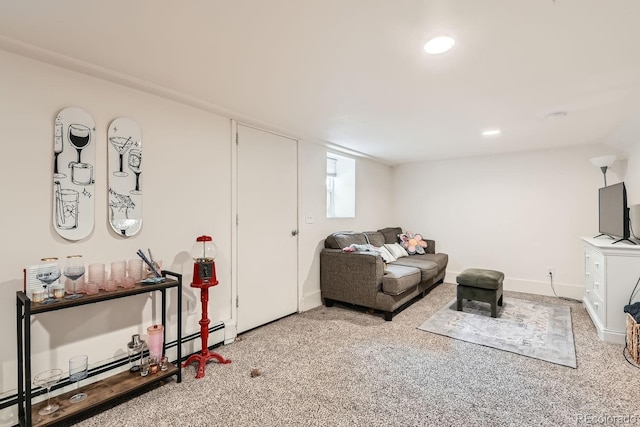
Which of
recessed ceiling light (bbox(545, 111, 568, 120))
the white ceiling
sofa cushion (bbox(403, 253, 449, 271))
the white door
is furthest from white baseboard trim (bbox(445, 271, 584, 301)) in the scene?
the white door

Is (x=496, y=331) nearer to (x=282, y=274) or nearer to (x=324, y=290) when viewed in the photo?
(x=324, y=290)

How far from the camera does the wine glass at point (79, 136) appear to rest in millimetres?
1934

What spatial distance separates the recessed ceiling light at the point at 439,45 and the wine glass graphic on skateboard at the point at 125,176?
2.07 m

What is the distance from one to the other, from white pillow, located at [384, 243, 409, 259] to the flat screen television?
2.38m

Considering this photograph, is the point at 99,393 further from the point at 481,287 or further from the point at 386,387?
the point at 481,287

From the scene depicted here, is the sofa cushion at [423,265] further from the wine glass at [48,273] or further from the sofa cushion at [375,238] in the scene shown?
the wine glass at [48,273]

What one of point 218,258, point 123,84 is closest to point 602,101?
point 218,258

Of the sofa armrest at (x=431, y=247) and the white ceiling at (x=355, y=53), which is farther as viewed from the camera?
the sofa armrest at (x=431, y=247)

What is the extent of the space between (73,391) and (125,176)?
4.61ft

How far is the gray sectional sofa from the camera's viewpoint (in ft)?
11.1


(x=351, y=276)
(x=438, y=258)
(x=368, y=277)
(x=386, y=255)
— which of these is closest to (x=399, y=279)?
(x=368, y=277)

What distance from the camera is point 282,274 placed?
3457mm

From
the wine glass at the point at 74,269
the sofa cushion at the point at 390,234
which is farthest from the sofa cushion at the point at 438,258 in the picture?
the wine glass at the point at 74,269

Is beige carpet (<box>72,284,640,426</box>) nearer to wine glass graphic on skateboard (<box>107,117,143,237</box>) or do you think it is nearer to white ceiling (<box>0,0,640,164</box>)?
wine glass graphic on skateboard (<box>107,117,143,237</box>)
